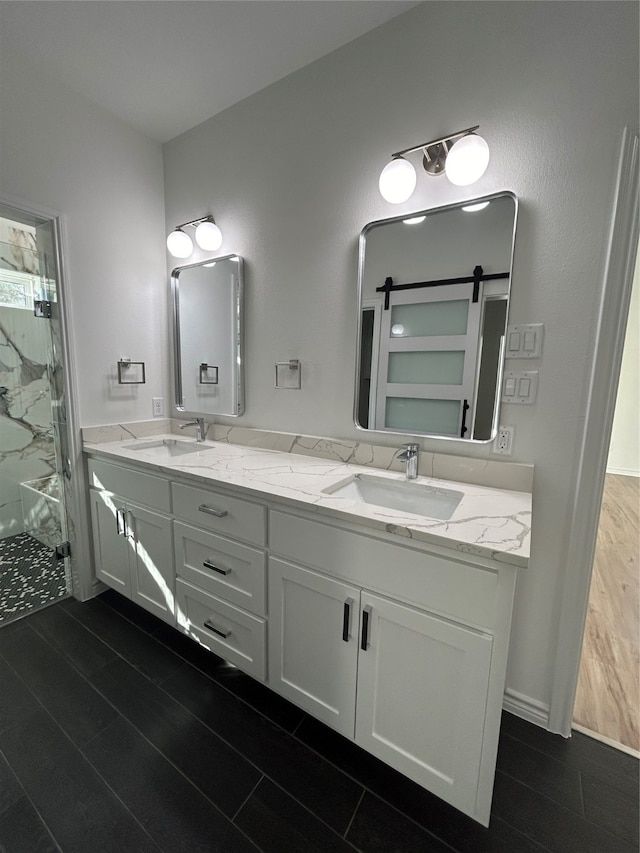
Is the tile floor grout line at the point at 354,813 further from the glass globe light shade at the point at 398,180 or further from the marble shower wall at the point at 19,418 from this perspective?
the marble shower wall at the point at 19,418

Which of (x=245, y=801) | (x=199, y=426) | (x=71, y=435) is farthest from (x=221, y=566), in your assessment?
(x=71, y=435)

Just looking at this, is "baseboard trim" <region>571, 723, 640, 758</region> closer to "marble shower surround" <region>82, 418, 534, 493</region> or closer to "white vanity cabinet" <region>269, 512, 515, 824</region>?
"white vanity cabinet" <region>269, 512, 515, 824</region>

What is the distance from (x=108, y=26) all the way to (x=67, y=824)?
276 centimetres

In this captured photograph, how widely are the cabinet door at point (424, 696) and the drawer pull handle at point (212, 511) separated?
0.60m

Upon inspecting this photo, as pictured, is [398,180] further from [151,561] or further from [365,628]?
[151,561]

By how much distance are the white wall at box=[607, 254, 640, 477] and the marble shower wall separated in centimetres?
463

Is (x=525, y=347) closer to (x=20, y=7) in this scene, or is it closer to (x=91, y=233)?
(x=91, y=233)

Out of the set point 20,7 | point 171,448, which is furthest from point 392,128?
point 171,448

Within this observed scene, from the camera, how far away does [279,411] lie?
188cm

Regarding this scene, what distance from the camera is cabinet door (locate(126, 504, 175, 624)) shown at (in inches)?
63.3

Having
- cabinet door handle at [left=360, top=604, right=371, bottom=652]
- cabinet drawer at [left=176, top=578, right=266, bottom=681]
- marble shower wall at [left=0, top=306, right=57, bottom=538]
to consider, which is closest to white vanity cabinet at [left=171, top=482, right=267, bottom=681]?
cabinet drawer at [left=176, top=578, right=266, bottom=681]

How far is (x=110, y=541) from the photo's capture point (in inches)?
74.7

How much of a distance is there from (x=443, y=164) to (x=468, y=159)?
0.14 meters

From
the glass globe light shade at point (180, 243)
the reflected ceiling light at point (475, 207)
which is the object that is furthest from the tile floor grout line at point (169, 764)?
the glass globe light shade at point (180, 243)
